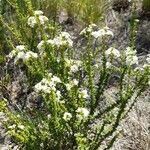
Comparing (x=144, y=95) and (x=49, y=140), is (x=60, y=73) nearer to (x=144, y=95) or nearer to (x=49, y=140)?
(x=49, y=140)

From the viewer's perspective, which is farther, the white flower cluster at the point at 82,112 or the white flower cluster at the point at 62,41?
the white flower cluster at the point at 62,41

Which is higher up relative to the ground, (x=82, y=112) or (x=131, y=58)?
(x=131, y=58)

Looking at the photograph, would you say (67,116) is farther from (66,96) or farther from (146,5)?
(146,5)

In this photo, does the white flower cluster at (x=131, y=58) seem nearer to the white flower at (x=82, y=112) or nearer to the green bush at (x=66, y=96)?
the green bush at (x=66, y=96)

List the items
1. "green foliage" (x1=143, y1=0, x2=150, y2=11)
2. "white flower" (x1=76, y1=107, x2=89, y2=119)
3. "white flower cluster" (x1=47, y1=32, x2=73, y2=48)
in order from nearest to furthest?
"white flower" (x1=76, y1=107, x2=89, y2=119) < "white flower cluster" (x1=47, y1=32, x2=73, y2=48) < "green foliage" (x1=143, y1=0, x2=150, y2=11)

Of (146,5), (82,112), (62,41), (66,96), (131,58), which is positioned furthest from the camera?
(146,5)

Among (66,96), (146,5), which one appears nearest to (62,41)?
(66,96)

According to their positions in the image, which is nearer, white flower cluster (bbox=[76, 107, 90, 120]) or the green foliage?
white flower cluster (bbox=[76, 107, 90, 120])

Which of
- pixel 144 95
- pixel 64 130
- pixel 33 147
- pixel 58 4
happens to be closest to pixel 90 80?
pixel 64 130

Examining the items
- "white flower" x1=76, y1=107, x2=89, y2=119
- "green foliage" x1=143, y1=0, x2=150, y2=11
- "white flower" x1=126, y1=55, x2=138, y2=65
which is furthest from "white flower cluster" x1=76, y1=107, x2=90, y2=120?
"green foliage" x1=143, y1=0, x2=150, y2=11

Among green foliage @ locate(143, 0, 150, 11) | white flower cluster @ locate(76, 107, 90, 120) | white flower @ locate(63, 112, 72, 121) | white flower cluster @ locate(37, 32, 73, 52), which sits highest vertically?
white flower cluster @ locate(37, 32, 73, 52)

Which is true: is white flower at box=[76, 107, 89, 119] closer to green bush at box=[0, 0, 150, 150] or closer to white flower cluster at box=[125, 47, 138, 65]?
green bush at box=[0, 0, 150, 150]

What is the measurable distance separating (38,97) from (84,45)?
2.67 feet

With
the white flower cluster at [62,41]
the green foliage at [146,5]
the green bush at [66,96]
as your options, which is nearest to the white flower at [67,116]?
the green bush at [66,96]
